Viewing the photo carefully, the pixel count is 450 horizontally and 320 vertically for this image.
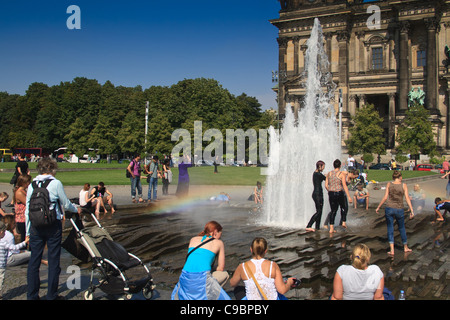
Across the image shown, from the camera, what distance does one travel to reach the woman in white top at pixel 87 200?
1375cm

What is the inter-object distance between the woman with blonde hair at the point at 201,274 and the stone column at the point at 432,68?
196ft

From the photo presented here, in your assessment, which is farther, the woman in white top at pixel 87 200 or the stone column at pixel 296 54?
the stone column at pixel 296 54

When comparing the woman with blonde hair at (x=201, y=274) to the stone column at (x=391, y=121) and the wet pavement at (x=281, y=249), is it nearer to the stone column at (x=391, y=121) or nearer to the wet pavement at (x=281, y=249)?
the wet pavement at (x=281, y=249)

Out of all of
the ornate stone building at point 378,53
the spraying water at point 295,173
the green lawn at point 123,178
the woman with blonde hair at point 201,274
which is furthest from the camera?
the ornate stone building at point 378,53

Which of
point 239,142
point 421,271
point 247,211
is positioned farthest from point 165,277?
point 239,142

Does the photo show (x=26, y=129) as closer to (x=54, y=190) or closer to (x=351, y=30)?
(x=351, y=30)

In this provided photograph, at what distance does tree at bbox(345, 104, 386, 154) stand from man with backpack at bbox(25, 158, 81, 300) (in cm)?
5523

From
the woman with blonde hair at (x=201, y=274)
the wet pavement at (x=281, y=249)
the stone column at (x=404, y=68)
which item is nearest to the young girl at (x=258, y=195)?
the wet pavement at (x=281, y=249)

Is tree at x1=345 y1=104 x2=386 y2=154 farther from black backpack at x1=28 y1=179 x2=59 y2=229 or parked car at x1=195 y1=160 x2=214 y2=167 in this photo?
black backpack at x1=28 y1=179 x2=59 y2=229

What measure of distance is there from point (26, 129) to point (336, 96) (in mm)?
68187

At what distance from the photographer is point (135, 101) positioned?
3354 inches

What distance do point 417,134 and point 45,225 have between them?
54250 mm

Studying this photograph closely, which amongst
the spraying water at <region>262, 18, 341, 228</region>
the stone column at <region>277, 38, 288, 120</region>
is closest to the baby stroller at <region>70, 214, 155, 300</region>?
the spraying water at <region>262, 18, 341, 228</region>

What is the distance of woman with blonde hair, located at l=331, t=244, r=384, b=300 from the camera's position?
16.8 ft
